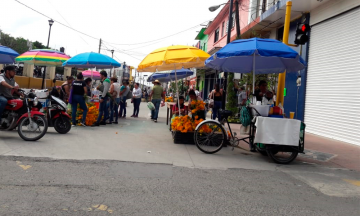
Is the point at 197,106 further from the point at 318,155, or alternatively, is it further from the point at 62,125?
the point at 62,125

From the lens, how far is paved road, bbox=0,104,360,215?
12.9ft

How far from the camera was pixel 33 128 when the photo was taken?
7.40 meters

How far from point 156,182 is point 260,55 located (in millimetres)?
3637

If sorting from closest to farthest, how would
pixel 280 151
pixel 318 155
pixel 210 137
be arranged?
pixel 280 151 → pixel 210 137 → pixel 318 155

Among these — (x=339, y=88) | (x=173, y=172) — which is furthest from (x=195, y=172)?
(x=339, y=88)

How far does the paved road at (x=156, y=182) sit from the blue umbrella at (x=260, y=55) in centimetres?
232

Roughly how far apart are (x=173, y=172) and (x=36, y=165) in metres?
2.35

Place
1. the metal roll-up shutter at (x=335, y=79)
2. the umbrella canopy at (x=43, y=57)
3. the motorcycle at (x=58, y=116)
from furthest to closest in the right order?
1. the umbrella canopy at (x=43, y=57)
2. the metal roll-up shutter at (x=335, y=79)
3. the motorcycle at (x=58, y=116)

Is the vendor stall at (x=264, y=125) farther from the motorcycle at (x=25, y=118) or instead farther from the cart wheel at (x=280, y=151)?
the motorcycle at (x=25, y=118)

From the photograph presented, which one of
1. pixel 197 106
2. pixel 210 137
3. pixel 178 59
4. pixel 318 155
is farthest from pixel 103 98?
pixel 318 155

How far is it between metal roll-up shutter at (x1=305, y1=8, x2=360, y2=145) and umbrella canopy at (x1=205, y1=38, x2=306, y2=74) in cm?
297

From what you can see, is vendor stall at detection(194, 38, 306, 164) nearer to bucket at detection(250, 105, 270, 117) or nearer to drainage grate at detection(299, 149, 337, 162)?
bucket at detection(250, 105, 270, 117)

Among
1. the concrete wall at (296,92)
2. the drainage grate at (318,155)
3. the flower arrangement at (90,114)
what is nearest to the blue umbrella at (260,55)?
the drainage grate at (318,155)

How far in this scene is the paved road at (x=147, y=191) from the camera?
151 inches
